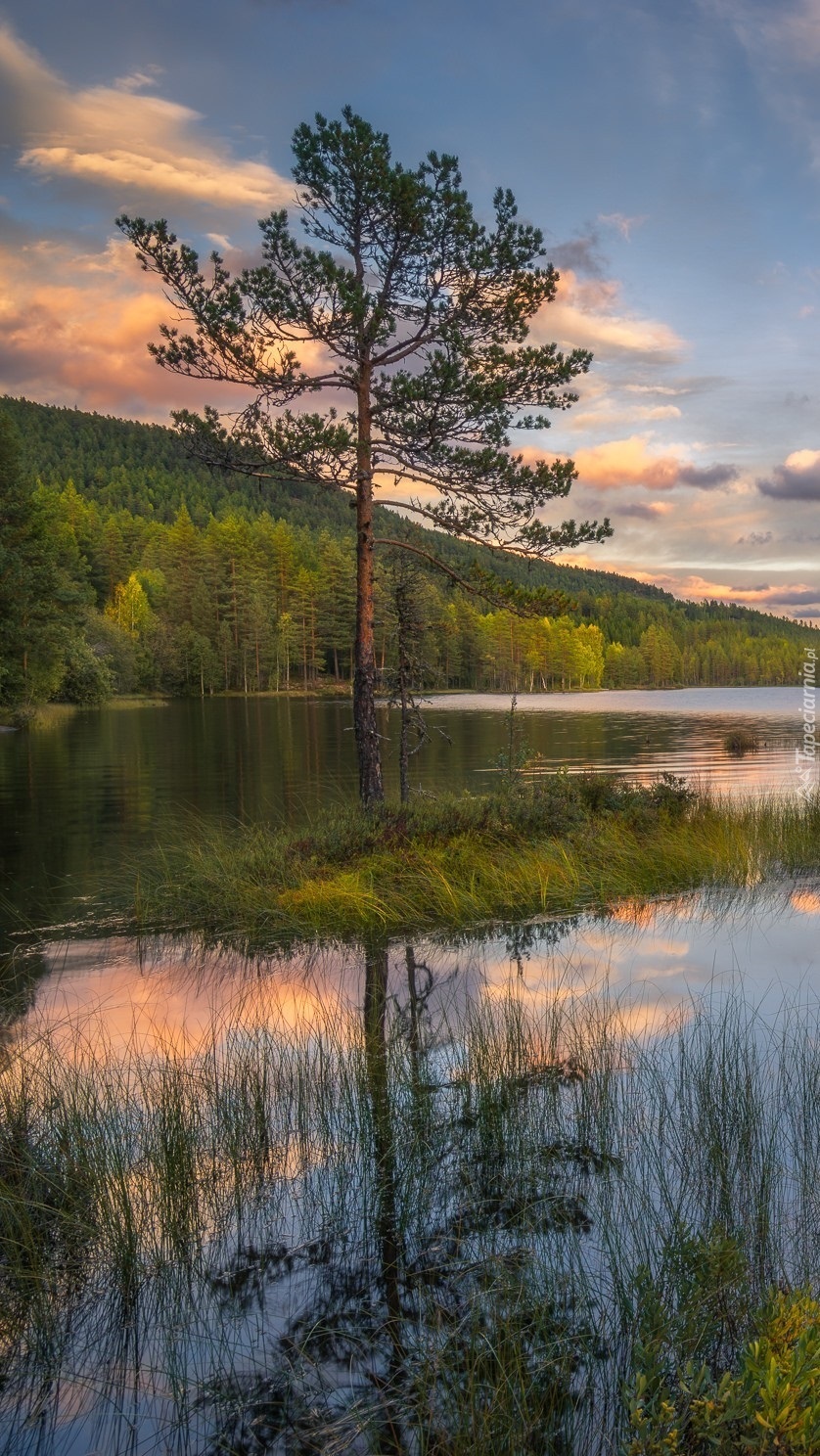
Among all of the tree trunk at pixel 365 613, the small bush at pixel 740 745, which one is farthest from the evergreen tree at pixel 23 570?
the small bush at pixel 740 745

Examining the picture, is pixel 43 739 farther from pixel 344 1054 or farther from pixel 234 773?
pixel 344 1054

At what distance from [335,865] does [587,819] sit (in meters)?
4.25

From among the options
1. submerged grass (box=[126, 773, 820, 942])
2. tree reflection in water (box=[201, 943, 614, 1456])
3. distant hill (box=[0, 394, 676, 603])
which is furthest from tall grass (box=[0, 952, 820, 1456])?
distant hill (box=[0, 394, 676, 603])

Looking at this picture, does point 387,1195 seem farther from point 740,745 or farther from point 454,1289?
point 740,745

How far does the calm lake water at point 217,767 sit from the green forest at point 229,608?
12.2 ft

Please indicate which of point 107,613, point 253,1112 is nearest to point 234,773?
point 253,1112

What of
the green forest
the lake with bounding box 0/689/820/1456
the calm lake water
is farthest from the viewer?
the green forest

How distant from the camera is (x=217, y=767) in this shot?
32.9 meters

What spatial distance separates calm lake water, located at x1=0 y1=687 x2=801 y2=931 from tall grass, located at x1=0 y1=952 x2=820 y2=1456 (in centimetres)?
800

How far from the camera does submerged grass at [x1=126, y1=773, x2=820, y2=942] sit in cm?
1106

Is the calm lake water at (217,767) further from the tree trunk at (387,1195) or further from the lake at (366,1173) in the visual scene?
the tree trunk at (387,1195)

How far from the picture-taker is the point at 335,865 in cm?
1229

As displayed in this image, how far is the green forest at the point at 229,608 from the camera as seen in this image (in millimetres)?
32562

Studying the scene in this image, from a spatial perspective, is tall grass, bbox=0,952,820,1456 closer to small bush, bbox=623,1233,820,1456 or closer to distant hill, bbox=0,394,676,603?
small bush, bbox=623,1233,820,1456
